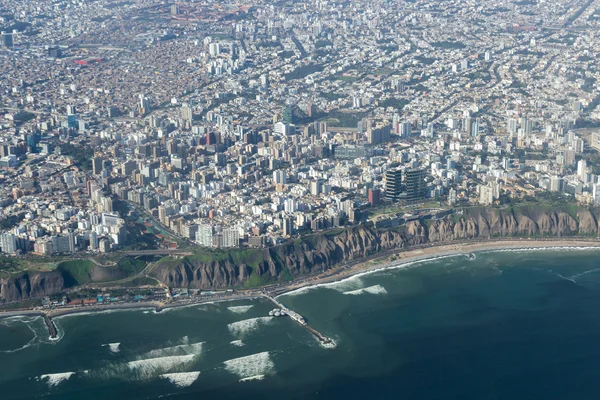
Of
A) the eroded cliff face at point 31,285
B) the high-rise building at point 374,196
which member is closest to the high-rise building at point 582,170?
the high-rise building at point 374,196

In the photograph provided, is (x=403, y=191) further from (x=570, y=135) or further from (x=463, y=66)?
(x=463, y=66)

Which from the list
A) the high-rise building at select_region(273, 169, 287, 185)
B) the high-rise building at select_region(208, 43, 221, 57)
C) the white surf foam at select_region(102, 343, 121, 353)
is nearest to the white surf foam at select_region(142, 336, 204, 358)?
the white surf foam at select_region(102, 343, 121, 353)

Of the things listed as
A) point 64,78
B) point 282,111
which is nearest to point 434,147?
point 282,111

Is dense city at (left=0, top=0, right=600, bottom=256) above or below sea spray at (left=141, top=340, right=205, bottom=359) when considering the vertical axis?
above

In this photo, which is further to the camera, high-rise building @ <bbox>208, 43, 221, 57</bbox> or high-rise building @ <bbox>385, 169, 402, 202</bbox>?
high-rise building @ <bbox>208, 43, 221, 57</bbox>

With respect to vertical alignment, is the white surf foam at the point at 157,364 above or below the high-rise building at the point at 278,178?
below

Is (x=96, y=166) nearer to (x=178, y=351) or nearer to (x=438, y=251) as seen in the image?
(x=438, y=251)

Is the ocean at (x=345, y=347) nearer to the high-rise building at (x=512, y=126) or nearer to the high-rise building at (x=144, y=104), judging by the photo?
the high-rise building at (x=512, y=126)

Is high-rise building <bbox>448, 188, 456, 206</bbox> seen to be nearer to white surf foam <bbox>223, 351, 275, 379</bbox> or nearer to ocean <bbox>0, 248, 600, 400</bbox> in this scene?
ocean <bbox>0, 248, 600, 400</bbox>
